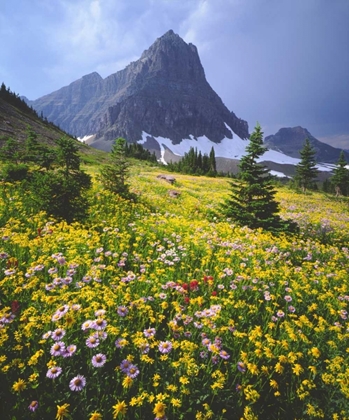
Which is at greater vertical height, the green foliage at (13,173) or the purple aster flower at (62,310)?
the green foliage at (13,173)

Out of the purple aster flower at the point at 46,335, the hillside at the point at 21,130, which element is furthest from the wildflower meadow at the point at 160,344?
the hillside at the point at 21,130

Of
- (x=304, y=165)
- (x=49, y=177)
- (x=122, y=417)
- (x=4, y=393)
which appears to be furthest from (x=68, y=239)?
(x=304, y=165)

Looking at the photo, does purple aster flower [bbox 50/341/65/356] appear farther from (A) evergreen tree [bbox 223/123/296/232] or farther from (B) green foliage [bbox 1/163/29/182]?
(B) green foliage [bbox 1/163/29/182]

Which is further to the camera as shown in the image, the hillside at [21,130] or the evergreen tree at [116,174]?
the hillside at [21,130]

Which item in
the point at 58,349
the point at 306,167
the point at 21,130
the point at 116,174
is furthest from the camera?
the point at 21,130

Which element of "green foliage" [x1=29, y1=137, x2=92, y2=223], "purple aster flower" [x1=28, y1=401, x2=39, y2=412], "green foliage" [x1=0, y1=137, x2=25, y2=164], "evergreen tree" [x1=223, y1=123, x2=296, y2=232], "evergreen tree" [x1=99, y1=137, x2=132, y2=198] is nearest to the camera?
"purple aster flower" [x1=28, y1=401, x2=39, y2=412]

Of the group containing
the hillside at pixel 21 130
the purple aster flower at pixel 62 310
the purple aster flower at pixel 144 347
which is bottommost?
the purple aster flower at pixel 144 347

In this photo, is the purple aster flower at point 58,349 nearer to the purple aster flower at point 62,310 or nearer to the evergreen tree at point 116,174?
the purple aster flower at point 62,310

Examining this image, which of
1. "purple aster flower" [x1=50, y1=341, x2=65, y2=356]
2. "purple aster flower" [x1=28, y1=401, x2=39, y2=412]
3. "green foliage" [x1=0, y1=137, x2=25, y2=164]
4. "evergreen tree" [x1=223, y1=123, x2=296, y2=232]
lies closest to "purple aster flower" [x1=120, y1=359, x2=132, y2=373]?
"purple aster flower" [x1=50, y1=341, x2=65, y2=356]

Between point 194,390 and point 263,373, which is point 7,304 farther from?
point 263,373

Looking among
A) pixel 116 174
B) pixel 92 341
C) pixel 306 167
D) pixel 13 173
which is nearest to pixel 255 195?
pixel 116 174

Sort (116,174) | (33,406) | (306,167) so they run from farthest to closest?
(306,167) → (116,174) → (33,406)

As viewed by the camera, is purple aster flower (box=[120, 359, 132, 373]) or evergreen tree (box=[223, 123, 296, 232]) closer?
purple aster flower (box=[120, 359, 132, 373])

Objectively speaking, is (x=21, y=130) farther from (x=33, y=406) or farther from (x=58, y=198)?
(x=33, y=406)
